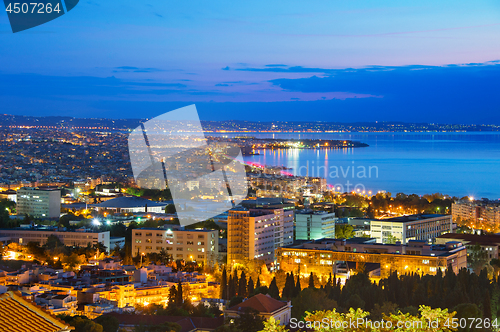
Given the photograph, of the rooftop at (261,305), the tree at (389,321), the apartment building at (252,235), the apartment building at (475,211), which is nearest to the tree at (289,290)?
the rooftop at (261,305)

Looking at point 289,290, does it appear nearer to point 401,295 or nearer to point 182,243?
point 401,295

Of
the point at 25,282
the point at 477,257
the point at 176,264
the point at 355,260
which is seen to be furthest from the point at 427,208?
the point at 25,282

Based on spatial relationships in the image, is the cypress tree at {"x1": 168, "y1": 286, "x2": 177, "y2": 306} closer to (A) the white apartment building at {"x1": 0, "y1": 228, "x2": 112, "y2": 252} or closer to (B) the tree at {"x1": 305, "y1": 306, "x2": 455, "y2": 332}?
(B) the tree at {"x1": 305, "y1": 306, "x2": 455, "y2": 332}

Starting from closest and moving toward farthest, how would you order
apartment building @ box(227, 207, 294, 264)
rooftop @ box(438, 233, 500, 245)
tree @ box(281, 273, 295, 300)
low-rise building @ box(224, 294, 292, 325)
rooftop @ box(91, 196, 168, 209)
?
low-rise building @ box(224, 294, 292, 325), tree @ box(281, 273, 295, 300), apartment building @ box(227, 207, 294, 264), rooftop @ box(438, 233, 500, 245), rooftop @ box(91, 196, 168, 209)

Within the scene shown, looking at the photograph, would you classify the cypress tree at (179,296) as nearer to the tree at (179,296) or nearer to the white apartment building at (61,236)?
the tree at (179,296)

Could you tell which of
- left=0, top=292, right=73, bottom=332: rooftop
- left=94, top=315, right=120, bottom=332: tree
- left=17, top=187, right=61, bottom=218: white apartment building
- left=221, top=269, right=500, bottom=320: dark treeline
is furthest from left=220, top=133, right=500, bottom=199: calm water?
left=0, top=292, right=73, bottom=332: rooftop

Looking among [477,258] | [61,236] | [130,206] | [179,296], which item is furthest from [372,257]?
[130,206]
